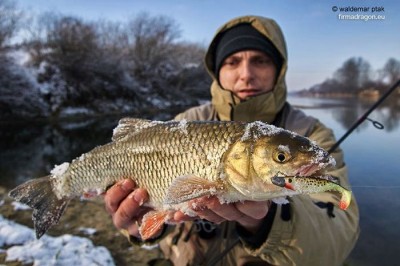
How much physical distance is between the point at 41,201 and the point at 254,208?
43.2 inches

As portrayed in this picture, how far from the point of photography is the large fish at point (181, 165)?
123cm

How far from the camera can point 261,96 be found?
7.54 ft

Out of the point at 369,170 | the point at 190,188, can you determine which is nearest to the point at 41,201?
the point at 190,188

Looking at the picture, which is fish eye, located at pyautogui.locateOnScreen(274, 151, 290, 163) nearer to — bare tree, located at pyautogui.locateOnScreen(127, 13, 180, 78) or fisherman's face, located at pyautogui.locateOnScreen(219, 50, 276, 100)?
fisherman's face, located at pyautogui.locateOnScreen(219, 50, 276, 100)

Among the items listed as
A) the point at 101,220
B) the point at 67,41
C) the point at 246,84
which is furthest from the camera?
the point at 67,41

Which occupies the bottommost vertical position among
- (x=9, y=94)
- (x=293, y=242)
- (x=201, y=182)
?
(x=9, y=94)

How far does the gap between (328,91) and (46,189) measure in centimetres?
256

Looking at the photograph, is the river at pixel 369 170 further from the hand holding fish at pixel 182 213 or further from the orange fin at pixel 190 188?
the orange fin at pixel 190 188

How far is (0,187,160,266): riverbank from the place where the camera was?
3.40m

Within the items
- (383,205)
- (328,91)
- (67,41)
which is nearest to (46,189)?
(328,91)

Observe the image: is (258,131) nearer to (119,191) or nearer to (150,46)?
(119,191)

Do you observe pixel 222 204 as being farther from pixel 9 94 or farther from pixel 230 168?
pixel 9 94

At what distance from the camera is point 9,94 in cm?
1622

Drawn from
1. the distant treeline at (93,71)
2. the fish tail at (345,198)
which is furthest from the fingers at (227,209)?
the distant treeline at (93,71)
